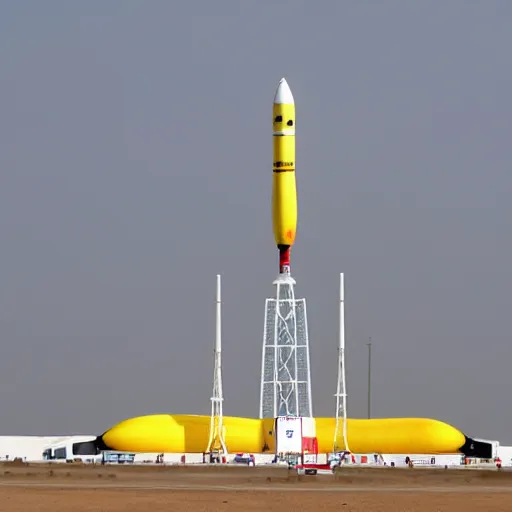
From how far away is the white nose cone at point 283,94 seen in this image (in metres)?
86.2

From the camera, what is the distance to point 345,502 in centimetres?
5553

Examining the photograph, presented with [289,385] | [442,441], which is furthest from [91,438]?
[442,441]

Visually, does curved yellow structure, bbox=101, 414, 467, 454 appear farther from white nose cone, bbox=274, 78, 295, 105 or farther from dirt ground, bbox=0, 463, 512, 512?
white nose cone, bbox=274, 78, 295, 105

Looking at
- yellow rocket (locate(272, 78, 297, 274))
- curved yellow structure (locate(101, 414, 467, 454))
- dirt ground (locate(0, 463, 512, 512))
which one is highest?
yellow rocket (locate(272, 78, 297, 274))

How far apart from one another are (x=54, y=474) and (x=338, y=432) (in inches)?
937

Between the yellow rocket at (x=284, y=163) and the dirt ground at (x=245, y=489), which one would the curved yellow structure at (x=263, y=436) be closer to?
the dirt ground at (x=245, y=489)

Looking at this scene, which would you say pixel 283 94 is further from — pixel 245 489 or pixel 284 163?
pixel 245 489

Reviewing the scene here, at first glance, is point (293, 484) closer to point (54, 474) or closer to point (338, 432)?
point (54, 474)

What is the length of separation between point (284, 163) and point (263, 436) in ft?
53.6

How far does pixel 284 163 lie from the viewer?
85938 mm

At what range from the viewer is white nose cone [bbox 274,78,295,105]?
86.2 metres

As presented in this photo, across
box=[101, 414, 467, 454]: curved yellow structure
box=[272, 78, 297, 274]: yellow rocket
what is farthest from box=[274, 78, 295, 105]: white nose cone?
box=[101, 414, 467, 454]: curved yellow structure

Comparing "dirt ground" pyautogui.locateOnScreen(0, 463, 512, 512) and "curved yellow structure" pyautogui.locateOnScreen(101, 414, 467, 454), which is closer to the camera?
"dirt ground" pyautogui.locateOnScreen(0, 463, 512, 512)

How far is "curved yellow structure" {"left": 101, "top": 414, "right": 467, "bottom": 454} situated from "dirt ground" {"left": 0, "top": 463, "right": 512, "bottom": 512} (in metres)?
11.0
